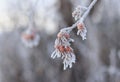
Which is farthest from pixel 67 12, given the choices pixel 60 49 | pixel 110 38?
pixel 60 49

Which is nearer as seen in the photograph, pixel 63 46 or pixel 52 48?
pixel 63 46

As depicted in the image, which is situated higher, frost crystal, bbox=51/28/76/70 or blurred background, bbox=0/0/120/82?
blurred background, bbox=0/0/120/82

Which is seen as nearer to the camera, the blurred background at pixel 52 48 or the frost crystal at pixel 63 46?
the frost crystal at pixel 63 46

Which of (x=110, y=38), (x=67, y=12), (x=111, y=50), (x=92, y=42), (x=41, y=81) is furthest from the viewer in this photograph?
(x=41, y=81)

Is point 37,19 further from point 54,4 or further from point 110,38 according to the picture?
point 110,38

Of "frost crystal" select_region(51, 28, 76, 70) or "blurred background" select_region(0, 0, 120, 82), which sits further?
"blurred background" select_region(0, 0, 120, 82)

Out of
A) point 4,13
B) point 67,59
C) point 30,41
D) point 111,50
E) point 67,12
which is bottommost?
point 67,59

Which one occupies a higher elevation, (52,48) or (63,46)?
(52,48)

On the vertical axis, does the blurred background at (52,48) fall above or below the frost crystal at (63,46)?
above
